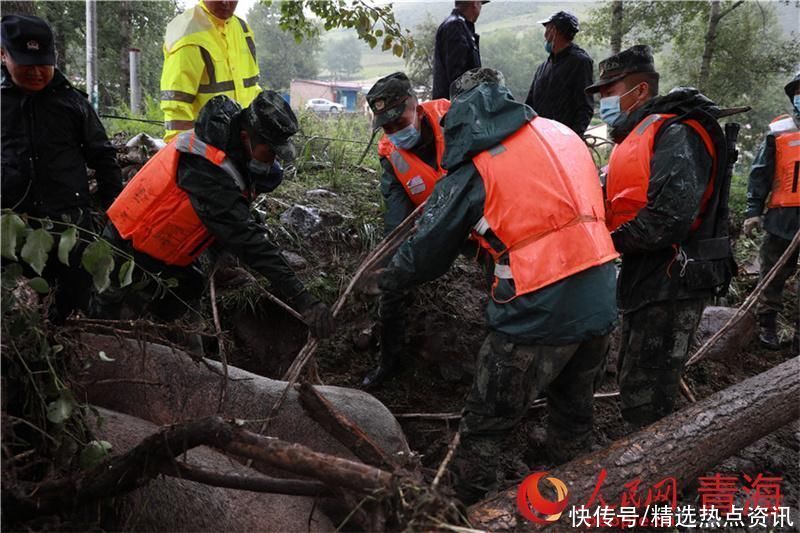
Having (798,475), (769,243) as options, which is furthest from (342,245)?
(769,243)

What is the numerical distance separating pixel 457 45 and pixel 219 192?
8.34 feet

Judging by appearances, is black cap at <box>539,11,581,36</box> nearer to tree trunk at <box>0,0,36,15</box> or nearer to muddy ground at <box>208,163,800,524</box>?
muddy ground at <box>208,163,800,524</box>

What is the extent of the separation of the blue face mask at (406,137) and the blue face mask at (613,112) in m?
1.09

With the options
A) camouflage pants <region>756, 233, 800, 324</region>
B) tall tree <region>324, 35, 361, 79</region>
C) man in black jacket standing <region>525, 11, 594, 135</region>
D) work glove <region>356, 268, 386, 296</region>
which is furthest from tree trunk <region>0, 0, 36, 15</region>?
tall tree <region>324, 35, 361, 79</region>

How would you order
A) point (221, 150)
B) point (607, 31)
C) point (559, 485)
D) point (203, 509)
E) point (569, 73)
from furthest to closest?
point (607, 31), point (569, 73), point (221, 150), point (559, 485), point (203, 509)

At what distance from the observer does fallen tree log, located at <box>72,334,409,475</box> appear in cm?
258

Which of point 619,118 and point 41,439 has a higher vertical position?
point 619,118

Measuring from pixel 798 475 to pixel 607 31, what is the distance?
13.3 metres

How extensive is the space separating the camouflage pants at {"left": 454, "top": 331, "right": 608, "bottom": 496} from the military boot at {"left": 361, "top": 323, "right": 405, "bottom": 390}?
1425 millimetres

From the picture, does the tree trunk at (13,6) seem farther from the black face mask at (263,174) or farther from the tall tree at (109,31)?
the tall tree at (109,31)

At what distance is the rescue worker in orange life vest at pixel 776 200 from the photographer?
4.98 metres

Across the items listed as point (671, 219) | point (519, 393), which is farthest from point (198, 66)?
point (671, 219)

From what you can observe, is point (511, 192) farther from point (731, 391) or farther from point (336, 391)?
point (731, 391)

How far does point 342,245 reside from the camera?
15.6ft
